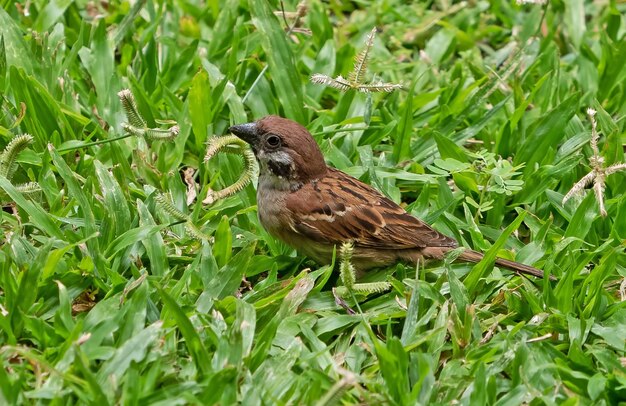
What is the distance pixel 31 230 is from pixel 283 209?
1.25 meters

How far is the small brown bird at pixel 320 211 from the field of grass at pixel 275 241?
12cm

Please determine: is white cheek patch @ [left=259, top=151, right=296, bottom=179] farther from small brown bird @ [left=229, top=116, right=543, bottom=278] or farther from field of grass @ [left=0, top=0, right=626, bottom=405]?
field of grass @ [left=0, top=0, right=626, bottom=405]

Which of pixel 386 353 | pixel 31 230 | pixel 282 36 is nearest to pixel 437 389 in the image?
pixel 386 353

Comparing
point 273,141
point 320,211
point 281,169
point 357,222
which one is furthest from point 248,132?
point 357,222

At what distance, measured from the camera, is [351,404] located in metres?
4.01

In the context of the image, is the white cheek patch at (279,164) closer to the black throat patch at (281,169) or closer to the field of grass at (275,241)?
the black throat patch at (281,169)

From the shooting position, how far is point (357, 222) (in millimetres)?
5051

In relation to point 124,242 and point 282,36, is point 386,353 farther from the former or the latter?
point 282,36

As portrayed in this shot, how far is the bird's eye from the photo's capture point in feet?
16.8

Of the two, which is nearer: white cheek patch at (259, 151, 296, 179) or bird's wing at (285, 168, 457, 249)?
bird's wing at (285, 168, 457, 249)

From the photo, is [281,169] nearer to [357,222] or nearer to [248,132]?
[248,132]

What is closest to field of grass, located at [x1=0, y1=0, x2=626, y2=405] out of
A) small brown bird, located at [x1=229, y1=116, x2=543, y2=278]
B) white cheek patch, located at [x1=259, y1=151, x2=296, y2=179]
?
small brown bird, located at [x1=229, y1=116, x2=543, y2=278]

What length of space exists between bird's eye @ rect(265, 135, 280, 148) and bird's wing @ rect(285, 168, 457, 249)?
275 millimetres

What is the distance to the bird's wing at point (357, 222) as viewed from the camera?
500 centimetres
